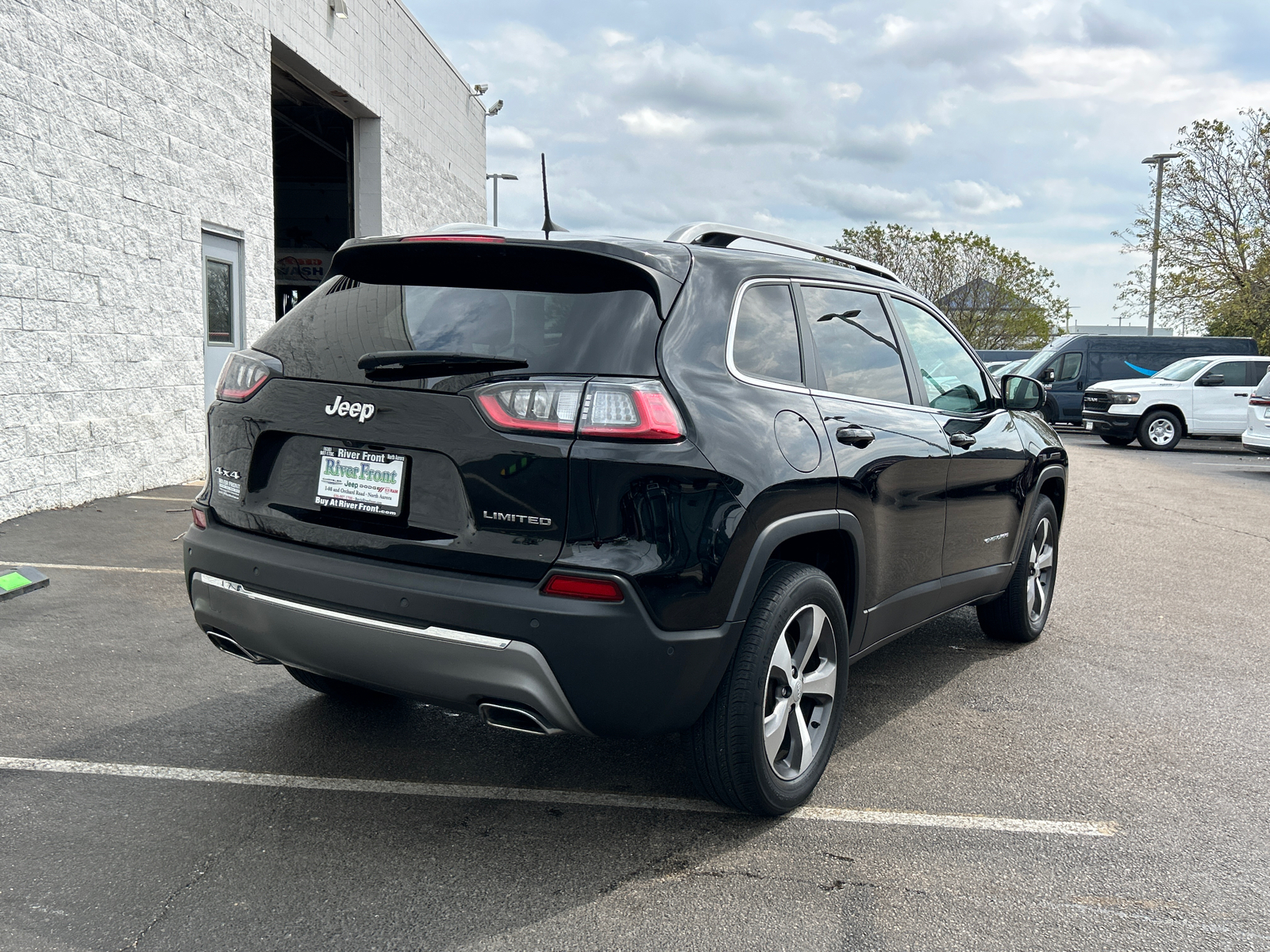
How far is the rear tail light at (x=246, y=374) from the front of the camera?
3.34 metres

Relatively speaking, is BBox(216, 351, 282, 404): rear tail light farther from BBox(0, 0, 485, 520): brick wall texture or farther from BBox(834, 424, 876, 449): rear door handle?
BBox(0, 0, 485, 520): brick wall texture

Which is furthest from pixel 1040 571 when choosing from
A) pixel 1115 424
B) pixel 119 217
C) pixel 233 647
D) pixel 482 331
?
pixel 1115 424

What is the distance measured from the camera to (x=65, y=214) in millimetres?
7910

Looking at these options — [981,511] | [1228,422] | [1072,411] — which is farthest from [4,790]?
[1072,411]

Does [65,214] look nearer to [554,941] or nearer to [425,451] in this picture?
[425,451]

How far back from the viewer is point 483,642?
110 inches

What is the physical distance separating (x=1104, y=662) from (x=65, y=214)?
7653 mm

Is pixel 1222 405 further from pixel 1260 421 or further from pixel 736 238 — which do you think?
pixel 736 238

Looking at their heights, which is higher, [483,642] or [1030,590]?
[483,642]

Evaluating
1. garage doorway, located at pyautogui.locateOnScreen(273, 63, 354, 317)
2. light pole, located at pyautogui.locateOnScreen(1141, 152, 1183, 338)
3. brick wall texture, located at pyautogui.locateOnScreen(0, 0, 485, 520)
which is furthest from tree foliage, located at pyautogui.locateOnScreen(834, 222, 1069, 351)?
brick wall texture, located at pyautogui.locateOnScreen(0, 0, 485, 520)

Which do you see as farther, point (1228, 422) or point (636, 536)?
point (1228, 422)

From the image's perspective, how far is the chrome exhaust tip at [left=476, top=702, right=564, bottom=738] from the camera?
285 centimetres

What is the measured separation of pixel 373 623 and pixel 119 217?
7099 mm

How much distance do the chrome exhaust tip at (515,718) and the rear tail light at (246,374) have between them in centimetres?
125
